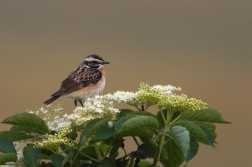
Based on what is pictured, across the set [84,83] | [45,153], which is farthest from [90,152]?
[84,83]

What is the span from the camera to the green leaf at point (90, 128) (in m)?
2.02

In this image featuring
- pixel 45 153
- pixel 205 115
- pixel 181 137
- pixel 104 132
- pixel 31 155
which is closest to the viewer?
pixel 181 137

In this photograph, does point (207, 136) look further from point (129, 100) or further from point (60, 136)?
point (60, 136)

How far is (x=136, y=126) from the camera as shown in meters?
1.96

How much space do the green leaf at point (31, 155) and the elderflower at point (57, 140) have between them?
60 millimetres

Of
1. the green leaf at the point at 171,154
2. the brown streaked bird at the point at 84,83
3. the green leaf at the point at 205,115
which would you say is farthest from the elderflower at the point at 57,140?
the brown streaked bird at the point at 84,83

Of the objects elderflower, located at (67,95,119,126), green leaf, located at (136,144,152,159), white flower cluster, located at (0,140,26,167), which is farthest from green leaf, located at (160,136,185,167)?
white flower cluster, located at (0,140,26,167)

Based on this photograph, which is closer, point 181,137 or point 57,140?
point 181,137

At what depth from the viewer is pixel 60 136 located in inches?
80.7

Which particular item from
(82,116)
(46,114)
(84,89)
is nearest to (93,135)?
(82,116)

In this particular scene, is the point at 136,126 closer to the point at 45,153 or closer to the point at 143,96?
the point at 143,96

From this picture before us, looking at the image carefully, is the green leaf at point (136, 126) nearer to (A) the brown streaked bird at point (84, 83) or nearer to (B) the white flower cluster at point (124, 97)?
(B) the white flower cluster at point (124, 97)

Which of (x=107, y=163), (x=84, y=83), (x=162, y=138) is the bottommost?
(x=107, y=163)

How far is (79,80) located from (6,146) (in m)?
4.50
